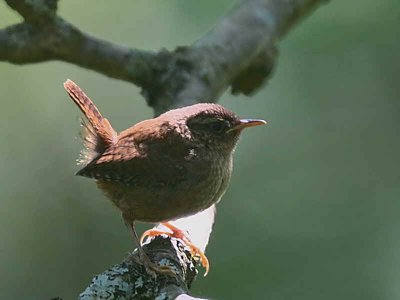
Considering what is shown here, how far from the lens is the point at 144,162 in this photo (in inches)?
157

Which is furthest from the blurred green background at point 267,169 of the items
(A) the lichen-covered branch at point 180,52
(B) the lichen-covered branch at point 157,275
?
(B) the lichen-covered branch at point 157,275

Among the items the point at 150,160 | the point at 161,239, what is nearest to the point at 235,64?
the point at 150,160

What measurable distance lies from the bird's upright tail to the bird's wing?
0.11 meters

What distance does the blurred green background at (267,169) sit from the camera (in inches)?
262

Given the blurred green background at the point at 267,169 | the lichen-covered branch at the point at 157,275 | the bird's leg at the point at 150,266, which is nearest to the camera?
the lichen-covered branch at the point at 157,275

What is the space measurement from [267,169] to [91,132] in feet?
11.6

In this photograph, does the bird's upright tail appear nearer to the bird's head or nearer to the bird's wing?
the bird's wing

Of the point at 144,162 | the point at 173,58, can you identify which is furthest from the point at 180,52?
the point at 144,162

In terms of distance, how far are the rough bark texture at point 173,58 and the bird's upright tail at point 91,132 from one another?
17 centimetres

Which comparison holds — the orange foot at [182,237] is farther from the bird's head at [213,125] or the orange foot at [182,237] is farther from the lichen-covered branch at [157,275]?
the bird's head at [213,125]

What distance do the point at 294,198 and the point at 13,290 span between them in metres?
2.25

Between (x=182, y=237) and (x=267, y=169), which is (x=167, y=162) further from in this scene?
(x=267, y=169)

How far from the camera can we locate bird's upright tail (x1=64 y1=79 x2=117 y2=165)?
4199 mm

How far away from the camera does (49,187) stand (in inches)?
291
